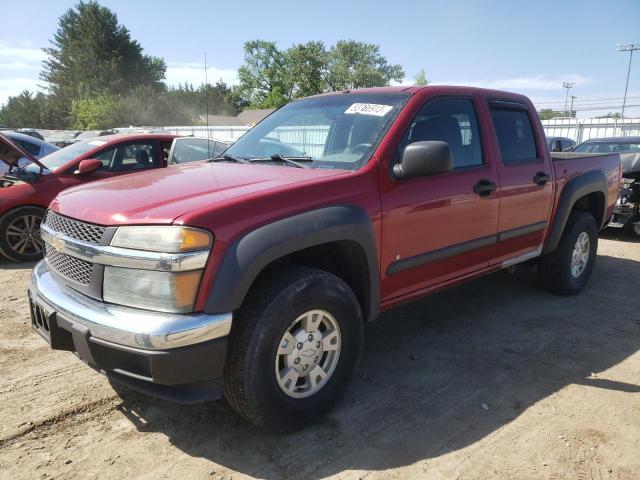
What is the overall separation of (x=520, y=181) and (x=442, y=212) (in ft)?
3.54

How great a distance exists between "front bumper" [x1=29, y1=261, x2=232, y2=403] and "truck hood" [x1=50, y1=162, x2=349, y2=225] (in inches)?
17.1

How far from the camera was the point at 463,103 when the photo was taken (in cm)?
369

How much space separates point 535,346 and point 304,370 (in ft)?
6.85

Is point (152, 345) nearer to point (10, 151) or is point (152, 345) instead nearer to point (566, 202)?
point (566, 202)

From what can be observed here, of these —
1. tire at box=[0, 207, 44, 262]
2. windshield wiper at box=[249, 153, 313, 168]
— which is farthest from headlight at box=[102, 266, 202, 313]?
tire at box=[0, 207, 44, 262]

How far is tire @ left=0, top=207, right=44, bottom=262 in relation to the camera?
232 inches

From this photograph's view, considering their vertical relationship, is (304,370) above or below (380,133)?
below

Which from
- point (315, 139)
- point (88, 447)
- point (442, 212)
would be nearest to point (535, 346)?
point (442, 212)

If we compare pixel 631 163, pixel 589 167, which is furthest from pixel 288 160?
pixel 631 163

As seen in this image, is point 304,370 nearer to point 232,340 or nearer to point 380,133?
point 232,340

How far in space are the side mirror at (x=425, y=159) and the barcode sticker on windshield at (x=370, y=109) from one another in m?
0.44

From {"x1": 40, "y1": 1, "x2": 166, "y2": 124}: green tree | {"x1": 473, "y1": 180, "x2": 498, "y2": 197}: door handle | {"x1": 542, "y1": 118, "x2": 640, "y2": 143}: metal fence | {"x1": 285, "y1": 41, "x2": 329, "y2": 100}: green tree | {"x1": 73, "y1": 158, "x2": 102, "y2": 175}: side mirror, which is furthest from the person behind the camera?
{"x1": 285, "y1": 41, "x2": 329, "y2": 100}: green tree

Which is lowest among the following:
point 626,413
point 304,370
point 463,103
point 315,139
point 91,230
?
point 626,413

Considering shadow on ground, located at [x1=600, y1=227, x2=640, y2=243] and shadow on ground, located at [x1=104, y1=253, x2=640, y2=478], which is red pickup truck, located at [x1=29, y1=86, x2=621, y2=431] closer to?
shadow on ground, located at [x1=104, y1=253, x2=640, y2=478]
